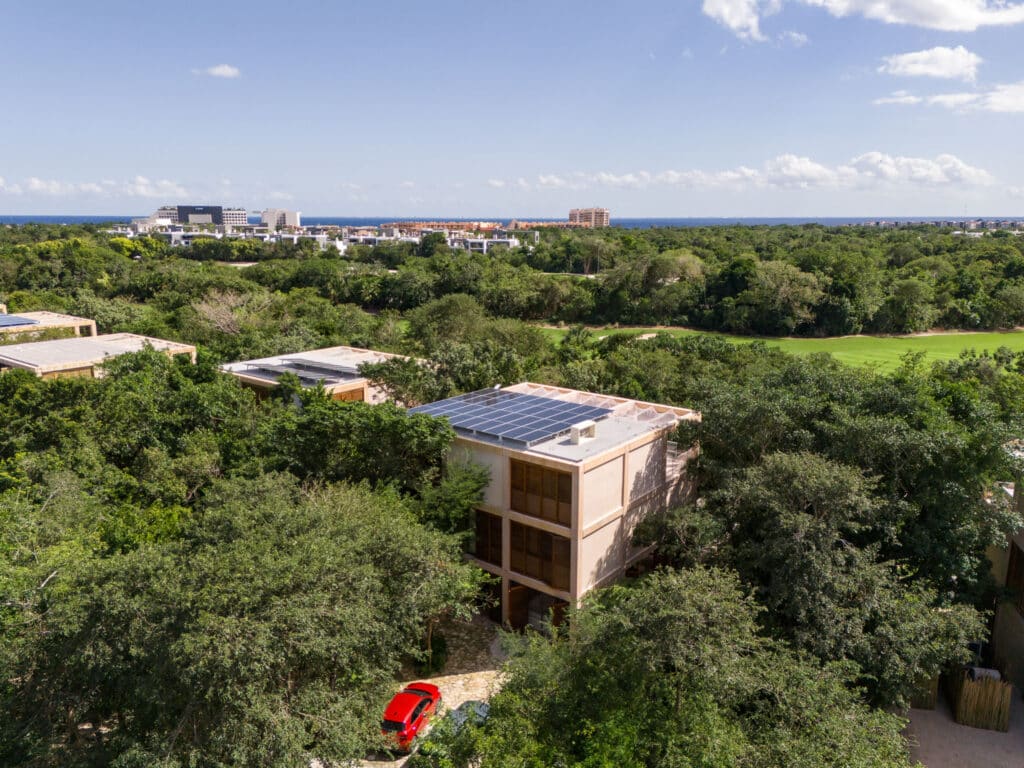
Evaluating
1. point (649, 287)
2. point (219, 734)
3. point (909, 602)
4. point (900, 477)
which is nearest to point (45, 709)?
point (219, 734)

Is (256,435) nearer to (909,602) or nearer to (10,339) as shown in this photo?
(909,602)

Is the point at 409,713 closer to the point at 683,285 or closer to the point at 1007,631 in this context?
the point at 1007,631

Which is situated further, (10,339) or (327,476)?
(10,339)

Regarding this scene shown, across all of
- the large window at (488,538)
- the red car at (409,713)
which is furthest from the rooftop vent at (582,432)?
the red car at (409,713)

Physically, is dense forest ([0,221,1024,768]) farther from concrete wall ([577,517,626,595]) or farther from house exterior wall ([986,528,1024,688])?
house exterior wall ([986,528,1024,688])

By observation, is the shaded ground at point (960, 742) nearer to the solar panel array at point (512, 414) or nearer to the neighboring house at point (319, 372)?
the solar panel array at point (512, 414)

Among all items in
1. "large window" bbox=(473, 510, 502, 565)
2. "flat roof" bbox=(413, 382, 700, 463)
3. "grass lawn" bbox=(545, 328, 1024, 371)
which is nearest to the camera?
"flat roof" bbox=(413, 382, 700, 463)

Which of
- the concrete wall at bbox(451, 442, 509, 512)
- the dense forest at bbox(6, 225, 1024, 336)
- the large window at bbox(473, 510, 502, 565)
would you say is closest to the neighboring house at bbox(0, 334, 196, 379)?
the concrete wall at bbox(451, 442, 509, 512)
